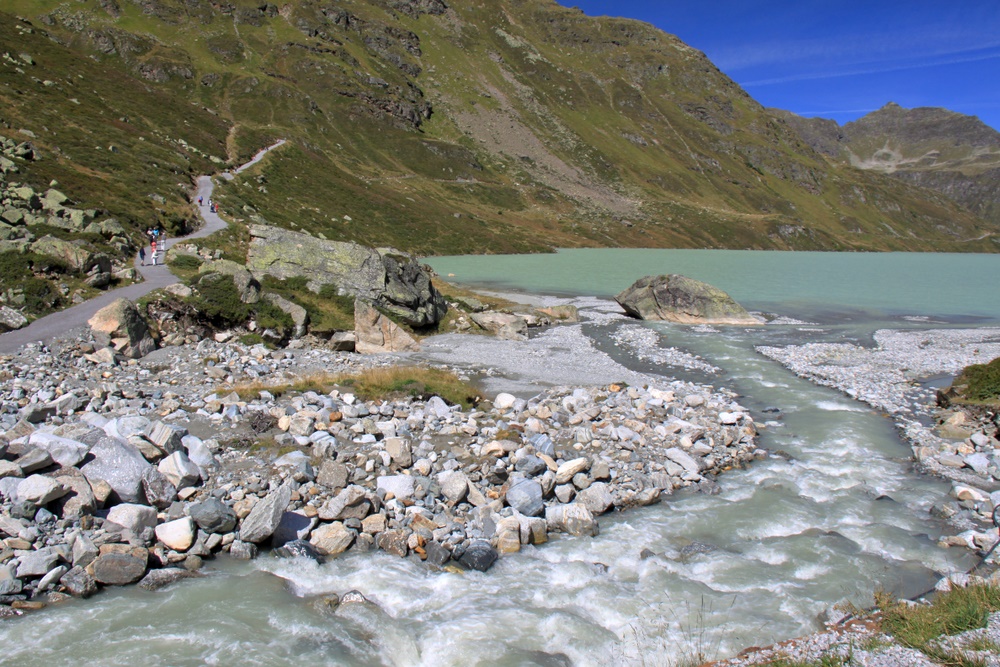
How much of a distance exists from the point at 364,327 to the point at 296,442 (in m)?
14.0

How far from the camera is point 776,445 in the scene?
55.3 ft

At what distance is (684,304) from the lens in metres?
40.3

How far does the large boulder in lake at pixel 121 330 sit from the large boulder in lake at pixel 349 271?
10197 mm

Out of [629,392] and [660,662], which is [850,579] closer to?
[660,662]

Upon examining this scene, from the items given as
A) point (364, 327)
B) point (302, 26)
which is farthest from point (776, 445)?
point (302, 26)

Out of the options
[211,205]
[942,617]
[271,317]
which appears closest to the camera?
[942,617]

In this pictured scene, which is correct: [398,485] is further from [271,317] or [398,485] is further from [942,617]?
[271,317]

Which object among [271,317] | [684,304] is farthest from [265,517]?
[684,304]

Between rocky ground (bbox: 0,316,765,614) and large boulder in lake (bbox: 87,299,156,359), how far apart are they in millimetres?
310

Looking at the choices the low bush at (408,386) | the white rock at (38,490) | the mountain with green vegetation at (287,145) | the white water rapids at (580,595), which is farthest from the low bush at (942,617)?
the mountain with green vegetation at (287,145)

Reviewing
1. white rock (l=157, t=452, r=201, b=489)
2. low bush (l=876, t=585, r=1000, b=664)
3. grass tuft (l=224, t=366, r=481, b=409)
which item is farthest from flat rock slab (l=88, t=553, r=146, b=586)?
low bush (l=876, t=585, r=1000, b=664)

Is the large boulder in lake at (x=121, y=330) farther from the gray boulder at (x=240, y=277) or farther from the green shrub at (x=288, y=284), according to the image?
the green shrub at (x=288, y=284)

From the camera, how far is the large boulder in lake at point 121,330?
20188 mm

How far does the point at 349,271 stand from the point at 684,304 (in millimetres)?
23799
